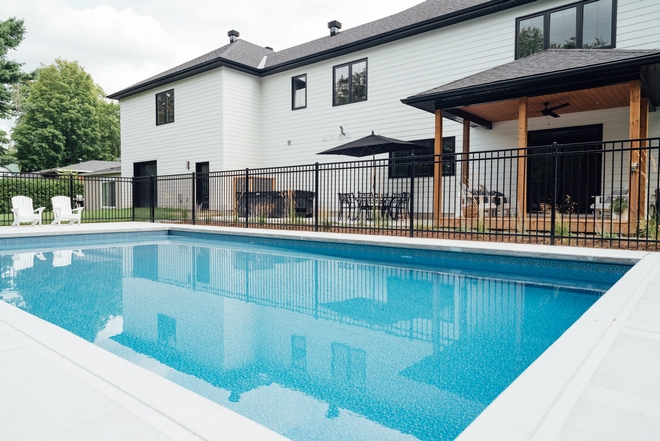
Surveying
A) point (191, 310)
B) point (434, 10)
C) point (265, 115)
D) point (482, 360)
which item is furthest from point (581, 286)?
point (265, 115)

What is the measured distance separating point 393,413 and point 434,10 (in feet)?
40.0

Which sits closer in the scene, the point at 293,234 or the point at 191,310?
the point at 191,310

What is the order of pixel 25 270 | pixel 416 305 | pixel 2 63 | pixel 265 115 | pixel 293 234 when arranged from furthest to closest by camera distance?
1. pixel 2 63
2. pixel 265 115
3. pixel 293 234
4. pixel 25 270
5. pixel 416 305

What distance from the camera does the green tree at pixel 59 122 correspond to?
30156 millimetres

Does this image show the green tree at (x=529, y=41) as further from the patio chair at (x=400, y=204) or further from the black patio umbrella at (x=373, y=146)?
the patio chair at (x=400, y=204)

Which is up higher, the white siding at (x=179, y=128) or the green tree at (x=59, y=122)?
the green tree at (x=59, y=122)

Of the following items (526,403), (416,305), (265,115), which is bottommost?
(416,305)

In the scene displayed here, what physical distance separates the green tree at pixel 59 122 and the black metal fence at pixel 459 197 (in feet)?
57.2

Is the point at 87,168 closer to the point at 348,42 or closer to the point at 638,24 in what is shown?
the point at 348,42

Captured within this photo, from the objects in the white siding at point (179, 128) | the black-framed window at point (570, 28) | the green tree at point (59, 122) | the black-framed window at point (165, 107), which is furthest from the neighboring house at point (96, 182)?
the black-framed window at point (570, 28)

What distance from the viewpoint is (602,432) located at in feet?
4.37

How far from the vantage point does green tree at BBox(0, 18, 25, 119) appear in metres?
17.5

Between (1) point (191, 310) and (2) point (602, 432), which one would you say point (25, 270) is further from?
(2) point (602, 432)

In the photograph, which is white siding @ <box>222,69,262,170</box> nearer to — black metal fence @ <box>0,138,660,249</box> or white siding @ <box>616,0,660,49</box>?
black metal fence @ <box>0,138,660,249</box>
